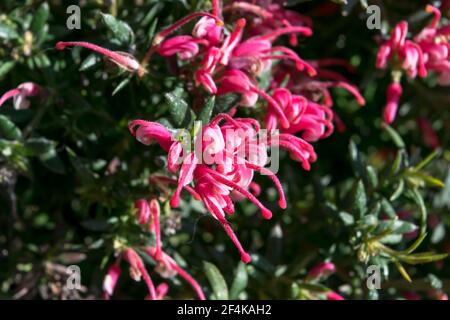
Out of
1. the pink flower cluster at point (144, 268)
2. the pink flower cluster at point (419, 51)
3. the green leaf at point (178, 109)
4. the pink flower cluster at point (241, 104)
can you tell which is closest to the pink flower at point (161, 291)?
the pink flower cluster at point (144, 268)

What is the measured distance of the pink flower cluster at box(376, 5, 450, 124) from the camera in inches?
51.3

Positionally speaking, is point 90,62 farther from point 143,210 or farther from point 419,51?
point 419,51

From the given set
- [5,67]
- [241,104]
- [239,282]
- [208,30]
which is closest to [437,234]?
[239,282]

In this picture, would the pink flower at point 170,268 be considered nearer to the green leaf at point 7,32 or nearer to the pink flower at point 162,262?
the pink flower at point 162,262

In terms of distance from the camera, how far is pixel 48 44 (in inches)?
50.7

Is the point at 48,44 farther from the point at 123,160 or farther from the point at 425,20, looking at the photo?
the point at 425,20

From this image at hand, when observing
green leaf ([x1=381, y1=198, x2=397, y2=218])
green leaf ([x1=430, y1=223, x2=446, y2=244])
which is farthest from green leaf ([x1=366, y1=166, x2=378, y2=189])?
green leaf ([x1=430, y1=223, x2=446, y2=244])

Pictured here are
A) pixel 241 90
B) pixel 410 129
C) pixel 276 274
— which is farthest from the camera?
pixel 410 129

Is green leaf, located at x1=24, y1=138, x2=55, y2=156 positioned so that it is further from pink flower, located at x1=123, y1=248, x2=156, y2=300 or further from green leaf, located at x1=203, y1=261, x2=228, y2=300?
green leaf, located at x1=203, y1=261, x2=228, y2=300

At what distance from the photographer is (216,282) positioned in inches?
50.1

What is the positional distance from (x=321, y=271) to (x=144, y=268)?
12.7 inches

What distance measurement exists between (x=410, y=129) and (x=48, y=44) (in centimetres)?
83

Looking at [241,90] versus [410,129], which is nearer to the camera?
[241,90]
